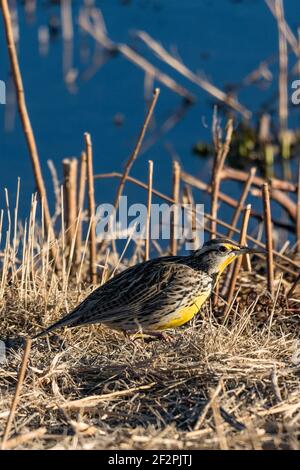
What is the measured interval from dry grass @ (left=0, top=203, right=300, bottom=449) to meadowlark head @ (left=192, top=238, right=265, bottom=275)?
299 mm

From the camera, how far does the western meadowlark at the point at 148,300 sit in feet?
19.3

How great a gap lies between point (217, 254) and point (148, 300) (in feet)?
1.61

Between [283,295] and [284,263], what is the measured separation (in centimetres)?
85

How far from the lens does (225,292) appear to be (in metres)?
7.19

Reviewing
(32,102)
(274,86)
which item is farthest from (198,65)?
(32,102)

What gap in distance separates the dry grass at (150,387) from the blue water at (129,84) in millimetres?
3779

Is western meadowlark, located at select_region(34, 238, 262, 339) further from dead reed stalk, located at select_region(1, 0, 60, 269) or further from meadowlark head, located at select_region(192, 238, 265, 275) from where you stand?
dead reed stalk, located at select_region(1, 0, 60, 269)

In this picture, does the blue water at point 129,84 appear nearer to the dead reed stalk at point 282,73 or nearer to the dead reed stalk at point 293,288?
the dead reed stalk at point 282,73

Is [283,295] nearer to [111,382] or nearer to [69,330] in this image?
[69,330]

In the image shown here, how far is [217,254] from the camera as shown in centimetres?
625

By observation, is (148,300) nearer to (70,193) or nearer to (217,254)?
(217,254)

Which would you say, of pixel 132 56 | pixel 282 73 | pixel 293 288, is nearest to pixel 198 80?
pixel 132 56

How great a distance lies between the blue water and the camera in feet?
35.9
